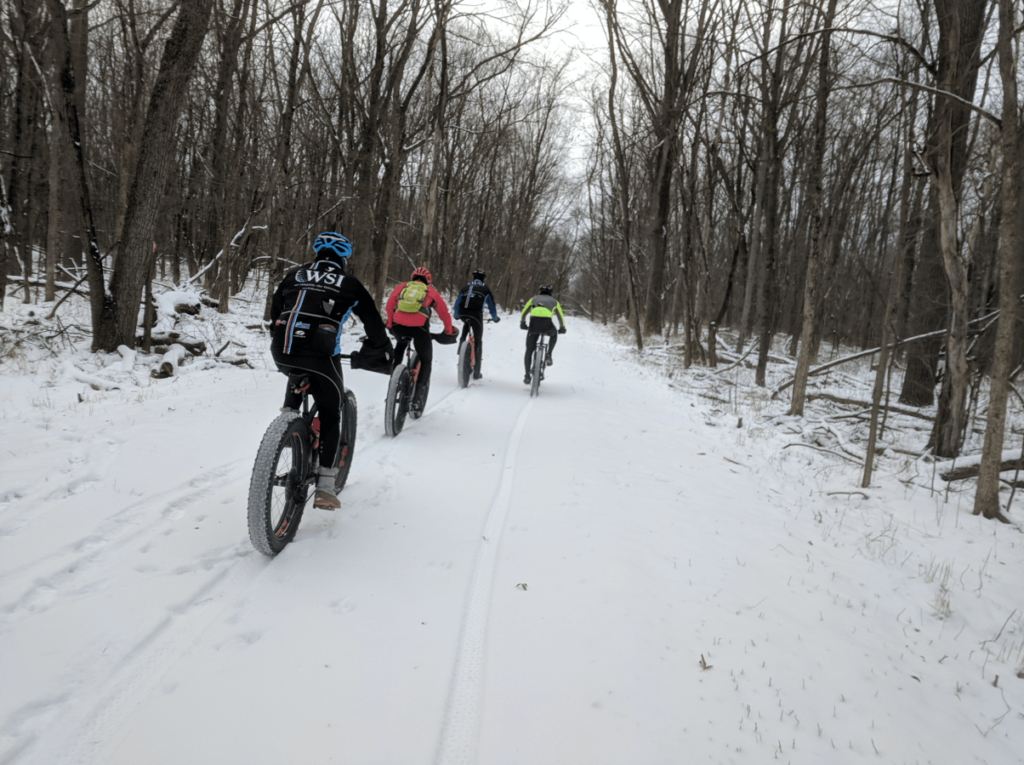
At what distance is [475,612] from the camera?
11.0ft

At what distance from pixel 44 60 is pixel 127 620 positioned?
585 inches

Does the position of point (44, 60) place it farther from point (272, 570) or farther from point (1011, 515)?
point (1011, 515)

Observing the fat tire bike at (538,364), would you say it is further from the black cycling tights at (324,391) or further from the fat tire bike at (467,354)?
the black cycling tights at (324,391)

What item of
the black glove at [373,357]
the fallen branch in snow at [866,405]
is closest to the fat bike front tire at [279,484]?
the black glove at [373,357]

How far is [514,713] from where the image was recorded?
8.57 feet

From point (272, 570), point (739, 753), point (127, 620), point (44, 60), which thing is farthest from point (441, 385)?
point (44, 60)

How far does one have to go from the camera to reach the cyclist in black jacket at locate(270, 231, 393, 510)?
13.1ft

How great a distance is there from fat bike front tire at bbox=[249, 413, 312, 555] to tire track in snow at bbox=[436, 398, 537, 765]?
1323 millimetres

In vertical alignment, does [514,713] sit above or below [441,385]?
below

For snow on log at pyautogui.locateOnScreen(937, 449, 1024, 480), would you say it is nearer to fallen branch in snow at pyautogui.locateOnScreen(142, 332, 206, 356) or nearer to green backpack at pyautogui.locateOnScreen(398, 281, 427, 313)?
green backpack at pyautogui.locateOnScreen(398, 281, 427, 313)

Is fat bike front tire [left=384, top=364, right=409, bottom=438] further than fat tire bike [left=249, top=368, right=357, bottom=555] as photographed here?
Yes

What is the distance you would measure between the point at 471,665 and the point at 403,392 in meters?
4.40

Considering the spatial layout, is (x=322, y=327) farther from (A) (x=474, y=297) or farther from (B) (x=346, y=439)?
(A) (x=474, y=297)

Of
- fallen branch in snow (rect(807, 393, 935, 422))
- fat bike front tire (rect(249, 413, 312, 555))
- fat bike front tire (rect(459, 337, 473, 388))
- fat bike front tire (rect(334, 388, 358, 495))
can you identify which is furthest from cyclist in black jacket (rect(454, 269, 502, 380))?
fallen branch in snow (rect(807, 393, 935, 422))
